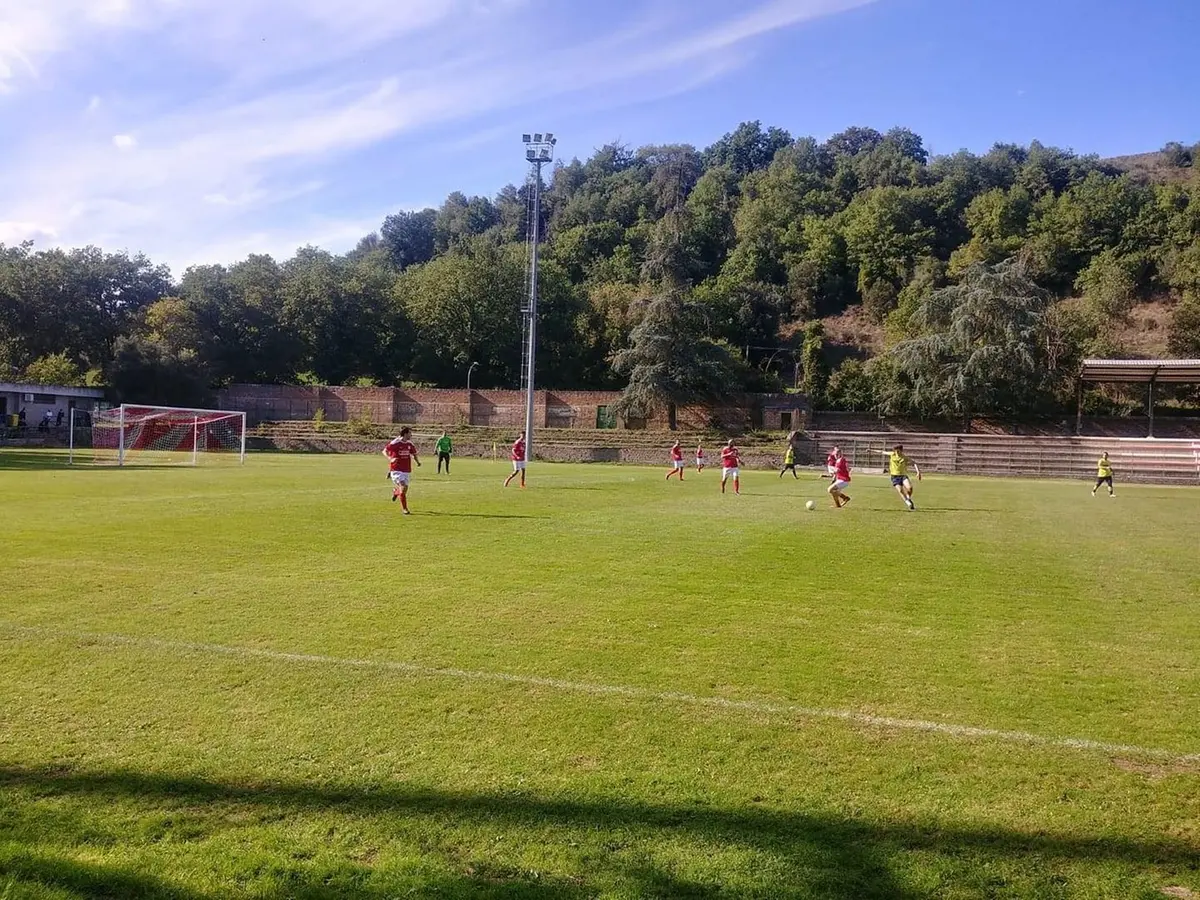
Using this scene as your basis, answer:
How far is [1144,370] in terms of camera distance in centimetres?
5294

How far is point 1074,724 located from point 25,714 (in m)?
7.14

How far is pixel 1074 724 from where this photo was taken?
605 centimetres

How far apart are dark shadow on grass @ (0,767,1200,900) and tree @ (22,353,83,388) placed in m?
72.3

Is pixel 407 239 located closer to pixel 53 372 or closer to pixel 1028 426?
pixel 53 372

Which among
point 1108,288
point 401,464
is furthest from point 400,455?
point 1108,288

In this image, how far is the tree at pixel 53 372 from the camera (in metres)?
67.4

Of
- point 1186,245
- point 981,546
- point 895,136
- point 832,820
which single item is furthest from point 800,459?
point 895,136

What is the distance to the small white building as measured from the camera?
2315 inches

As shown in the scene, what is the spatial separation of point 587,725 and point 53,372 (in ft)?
247

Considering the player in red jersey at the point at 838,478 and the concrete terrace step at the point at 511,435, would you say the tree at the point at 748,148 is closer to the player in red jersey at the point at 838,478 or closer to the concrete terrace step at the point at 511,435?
the concrete terrace step at the point at 511,435

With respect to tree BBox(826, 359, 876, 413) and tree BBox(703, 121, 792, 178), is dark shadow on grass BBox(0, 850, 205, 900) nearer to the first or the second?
tree BBox(826, 359, 876, 413)

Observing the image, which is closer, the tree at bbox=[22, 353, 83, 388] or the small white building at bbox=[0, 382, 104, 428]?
the small white building at bbox=[0, 382, 104, 428]

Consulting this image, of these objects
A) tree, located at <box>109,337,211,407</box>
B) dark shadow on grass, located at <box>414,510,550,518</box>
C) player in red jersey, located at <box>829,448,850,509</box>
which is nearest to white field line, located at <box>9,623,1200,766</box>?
dark shadow on grass, located at <box>414,510,550,518</box>

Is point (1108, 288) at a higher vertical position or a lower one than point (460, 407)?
higher
